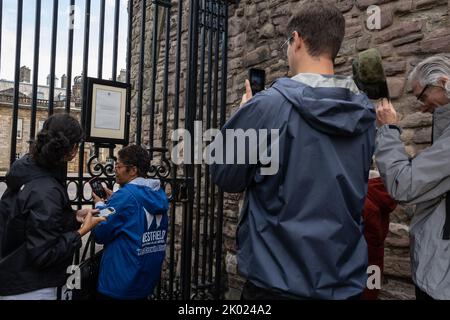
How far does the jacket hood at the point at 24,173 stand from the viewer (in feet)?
6.42

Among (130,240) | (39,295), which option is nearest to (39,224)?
(39,295)

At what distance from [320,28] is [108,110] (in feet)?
5.90

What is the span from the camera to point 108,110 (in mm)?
2930

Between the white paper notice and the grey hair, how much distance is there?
196 centimetres

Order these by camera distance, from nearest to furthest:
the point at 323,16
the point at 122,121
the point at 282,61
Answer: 1. the point at 323,16
2. the point at 122,121
3. the point at 282,61

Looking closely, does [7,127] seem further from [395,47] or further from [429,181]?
[429,181]

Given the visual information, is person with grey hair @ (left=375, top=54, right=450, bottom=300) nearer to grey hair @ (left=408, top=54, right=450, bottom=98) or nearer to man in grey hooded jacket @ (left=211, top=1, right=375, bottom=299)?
grey hair @ (left=408, top=54, right=450, bottom=98)

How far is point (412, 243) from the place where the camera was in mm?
1930

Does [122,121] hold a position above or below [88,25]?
below

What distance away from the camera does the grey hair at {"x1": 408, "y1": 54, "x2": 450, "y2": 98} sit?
193 cm
